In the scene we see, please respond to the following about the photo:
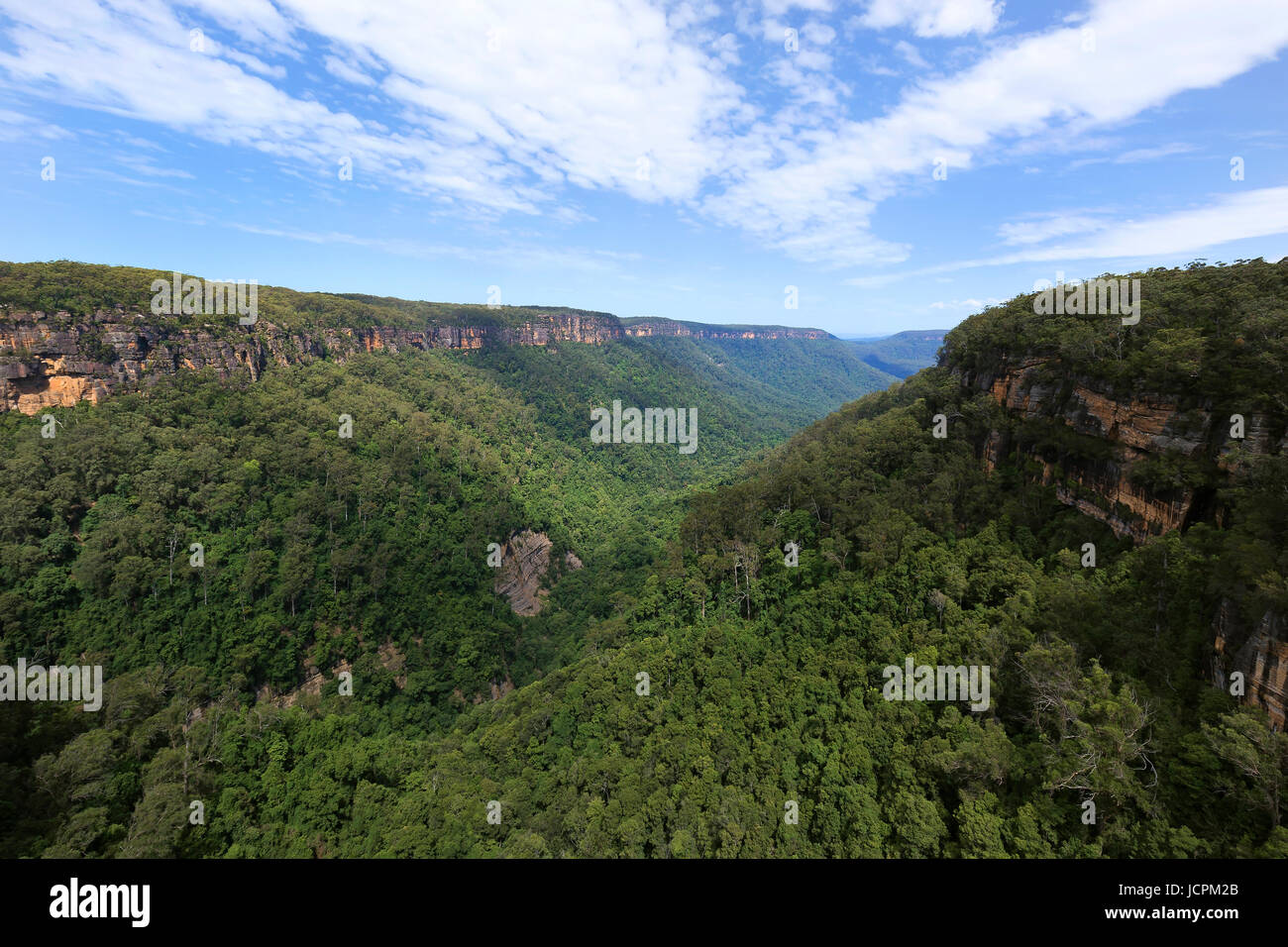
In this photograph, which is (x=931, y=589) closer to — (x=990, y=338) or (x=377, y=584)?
(x=990, y=338)

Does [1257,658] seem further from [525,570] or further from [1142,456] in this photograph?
[525,570]

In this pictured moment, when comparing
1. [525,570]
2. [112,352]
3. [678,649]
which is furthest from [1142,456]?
[112,352]

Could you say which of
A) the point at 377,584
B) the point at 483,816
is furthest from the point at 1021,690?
the point at 377,584

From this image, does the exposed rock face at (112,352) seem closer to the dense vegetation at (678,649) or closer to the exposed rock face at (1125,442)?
the dense vegetation at (678,649)

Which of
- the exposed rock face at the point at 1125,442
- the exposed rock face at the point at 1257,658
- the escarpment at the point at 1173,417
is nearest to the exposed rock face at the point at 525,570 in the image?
the escarpment at the point at 1173,417

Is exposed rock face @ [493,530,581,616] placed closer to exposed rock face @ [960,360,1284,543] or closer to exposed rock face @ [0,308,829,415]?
exposed rock face @ [0,308,829,415]
